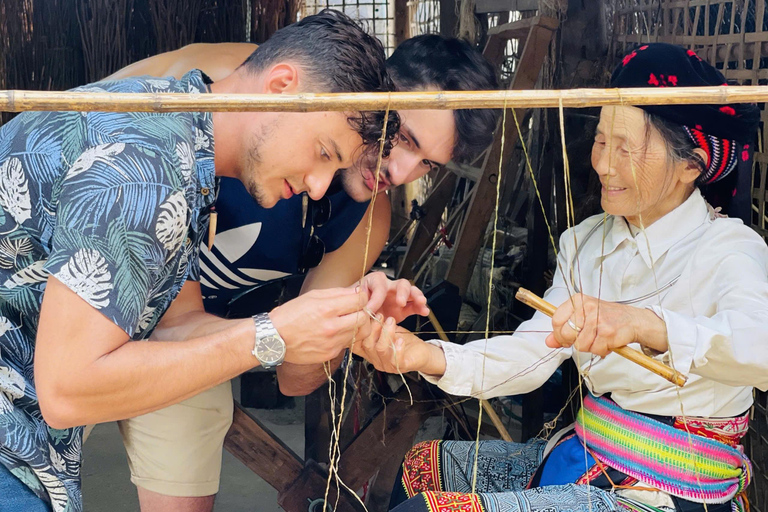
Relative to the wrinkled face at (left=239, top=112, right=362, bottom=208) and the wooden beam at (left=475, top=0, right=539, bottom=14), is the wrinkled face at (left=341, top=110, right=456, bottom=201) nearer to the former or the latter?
the wrinkled face at (left=239, top=112, right=362, bottom=208)

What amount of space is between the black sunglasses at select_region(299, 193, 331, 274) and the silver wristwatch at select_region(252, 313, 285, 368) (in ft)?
2.14

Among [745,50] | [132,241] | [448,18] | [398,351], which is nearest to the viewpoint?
[132,241]

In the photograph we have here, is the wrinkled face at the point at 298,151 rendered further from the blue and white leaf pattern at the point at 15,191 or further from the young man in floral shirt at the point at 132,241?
the blue and white leaf pattern at the point at 15,191

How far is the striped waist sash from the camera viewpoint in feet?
5.83

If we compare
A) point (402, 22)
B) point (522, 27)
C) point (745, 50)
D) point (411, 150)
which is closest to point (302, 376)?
point (411, 150)

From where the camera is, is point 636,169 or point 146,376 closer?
point 146,376

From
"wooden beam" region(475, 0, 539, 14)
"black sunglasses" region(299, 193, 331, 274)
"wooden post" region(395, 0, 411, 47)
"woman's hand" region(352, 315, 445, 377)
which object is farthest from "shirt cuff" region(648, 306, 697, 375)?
"wooden post" region(395, 0, 411, 47)

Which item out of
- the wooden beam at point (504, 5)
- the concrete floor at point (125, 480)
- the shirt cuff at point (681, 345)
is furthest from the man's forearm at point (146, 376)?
the wooden beam at point (504, 5)

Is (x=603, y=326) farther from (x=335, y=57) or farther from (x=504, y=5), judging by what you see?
(x=504, y=5)

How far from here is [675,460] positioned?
5.87ft

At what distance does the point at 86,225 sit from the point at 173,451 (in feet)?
3.21

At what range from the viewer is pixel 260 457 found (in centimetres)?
268

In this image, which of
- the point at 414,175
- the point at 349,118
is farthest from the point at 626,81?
the point at 349,118

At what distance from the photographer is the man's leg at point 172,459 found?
6.99 ft
